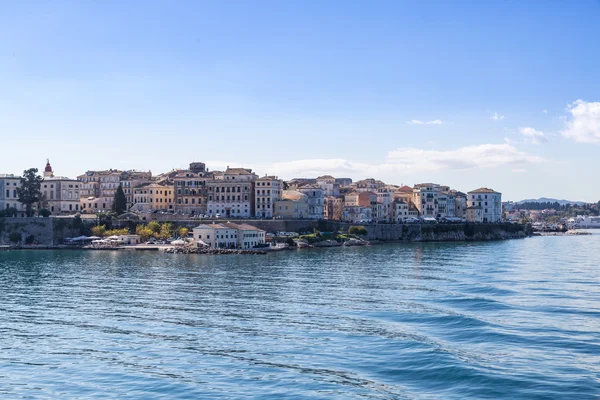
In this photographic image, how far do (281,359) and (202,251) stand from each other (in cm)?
4866

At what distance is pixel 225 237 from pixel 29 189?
30642 mm

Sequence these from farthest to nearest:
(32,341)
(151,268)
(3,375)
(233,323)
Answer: (151,268) < (233,323) < (32,341) < (3,375)

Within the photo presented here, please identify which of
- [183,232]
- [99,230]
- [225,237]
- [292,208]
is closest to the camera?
[225,237]

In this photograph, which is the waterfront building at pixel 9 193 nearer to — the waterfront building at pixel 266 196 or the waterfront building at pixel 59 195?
the waterfront building at pixel 59 195

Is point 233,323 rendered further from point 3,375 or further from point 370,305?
point 3,375

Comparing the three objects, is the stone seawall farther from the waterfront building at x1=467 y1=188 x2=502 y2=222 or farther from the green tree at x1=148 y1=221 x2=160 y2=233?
the waterfront building at x1=467 y1=188 x2=502 y2=222

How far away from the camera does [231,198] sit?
96.3 metres

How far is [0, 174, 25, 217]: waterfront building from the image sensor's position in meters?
91.7

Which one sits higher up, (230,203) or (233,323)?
(230,203)

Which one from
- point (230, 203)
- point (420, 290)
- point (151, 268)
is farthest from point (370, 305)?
point (230, 203)

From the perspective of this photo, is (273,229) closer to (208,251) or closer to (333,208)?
(208,251)

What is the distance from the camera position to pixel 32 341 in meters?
26.8

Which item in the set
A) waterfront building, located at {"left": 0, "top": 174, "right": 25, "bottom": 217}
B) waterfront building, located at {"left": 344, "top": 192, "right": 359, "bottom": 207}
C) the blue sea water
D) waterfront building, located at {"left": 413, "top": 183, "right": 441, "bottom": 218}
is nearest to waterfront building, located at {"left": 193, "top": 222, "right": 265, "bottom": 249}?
the blue sea water

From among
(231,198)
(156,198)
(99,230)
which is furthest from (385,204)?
(99,230)
